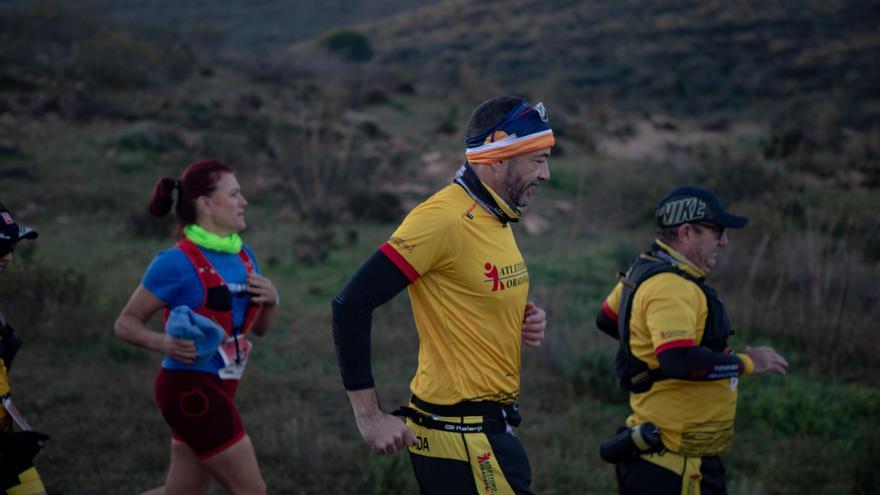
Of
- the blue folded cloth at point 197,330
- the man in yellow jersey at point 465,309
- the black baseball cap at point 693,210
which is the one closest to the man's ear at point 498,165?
the man in yellow jersey at point 465,309

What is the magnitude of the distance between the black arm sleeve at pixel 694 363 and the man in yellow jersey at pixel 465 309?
74 cm

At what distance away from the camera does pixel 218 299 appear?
3.74 meters

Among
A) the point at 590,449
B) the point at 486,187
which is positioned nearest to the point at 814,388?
the point at 590,449

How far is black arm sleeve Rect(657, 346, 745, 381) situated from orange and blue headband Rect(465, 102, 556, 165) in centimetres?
109

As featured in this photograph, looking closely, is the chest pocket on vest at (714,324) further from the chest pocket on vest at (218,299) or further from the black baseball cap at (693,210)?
the chest pocket on vest at (218,299)

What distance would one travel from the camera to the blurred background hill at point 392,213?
5.82m

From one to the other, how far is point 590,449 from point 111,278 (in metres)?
6.68

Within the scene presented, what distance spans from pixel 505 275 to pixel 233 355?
5.14ft

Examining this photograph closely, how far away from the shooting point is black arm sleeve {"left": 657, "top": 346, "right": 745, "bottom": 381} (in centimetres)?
333

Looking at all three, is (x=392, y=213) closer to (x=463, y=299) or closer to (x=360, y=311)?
(x=463, y=299)

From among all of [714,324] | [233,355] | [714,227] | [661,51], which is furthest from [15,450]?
[661,51]

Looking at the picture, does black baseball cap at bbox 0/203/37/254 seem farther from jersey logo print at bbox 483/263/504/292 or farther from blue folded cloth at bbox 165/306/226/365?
jersey logo print at bbox 483/263/504/292

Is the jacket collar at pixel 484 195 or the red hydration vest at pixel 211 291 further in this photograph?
the red hydration vest at pixel 211 291

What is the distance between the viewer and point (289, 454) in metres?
5.45
